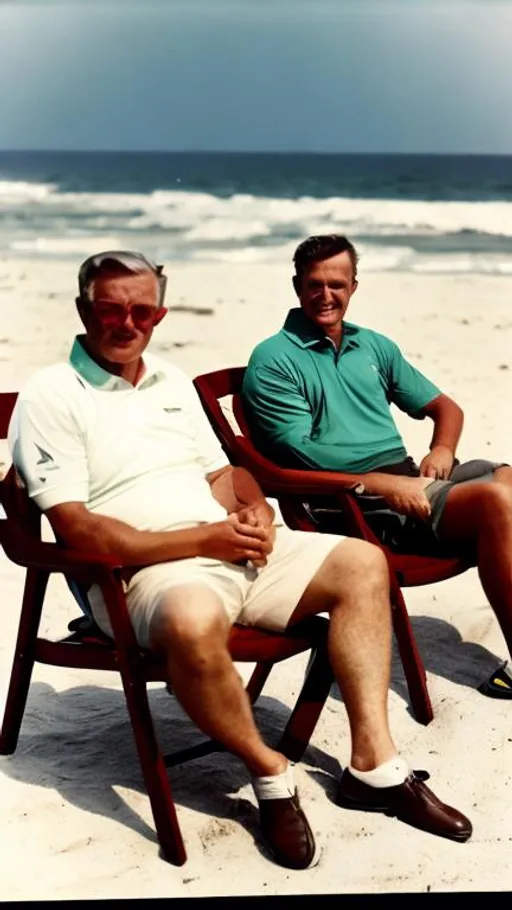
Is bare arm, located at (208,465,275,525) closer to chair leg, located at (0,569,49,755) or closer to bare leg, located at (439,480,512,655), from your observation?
chair leg, located at (0,569,49,755)

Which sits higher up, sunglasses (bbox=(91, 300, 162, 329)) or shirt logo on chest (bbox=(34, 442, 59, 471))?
sunglasses (bbox=(91, 300, 162, 329))

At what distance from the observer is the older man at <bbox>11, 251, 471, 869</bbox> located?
254cm

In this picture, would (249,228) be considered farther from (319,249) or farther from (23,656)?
(23,656)

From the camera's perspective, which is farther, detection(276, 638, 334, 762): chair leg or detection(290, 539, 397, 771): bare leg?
detection(276, 638, 334, 762): chair leg

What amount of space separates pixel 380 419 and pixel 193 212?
15.1 m

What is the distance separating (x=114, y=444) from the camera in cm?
277

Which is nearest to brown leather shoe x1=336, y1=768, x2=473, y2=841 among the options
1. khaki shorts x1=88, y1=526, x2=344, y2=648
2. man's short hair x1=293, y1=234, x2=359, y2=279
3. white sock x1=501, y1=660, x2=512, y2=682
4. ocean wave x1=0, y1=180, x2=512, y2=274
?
khaki shorts x1=88, y1=526, x2=344, y2=648

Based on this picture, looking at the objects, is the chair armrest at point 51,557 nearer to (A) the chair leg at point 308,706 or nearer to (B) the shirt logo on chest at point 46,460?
(B) the shirt logo on chest at point 46,460

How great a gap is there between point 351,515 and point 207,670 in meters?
0.96

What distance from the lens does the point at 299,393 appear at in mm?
3547

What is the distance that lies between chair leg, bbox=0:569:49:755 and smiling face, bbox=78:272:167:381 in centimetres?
54

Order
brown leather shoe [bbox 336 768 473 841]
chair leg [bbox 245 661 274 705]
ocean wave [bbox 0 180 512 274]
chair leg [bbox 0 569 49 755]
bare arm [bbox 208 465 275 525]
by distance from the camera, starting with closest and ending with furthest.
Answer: brown leather shoe [bbox 336 768 473 841] < chair leg [bbox 0 569 49 755] < bare arm [bbox 208 465 275 525] < chair leg [bbox 245 661 274 705] < ocean wave [bbox 0 180 512 274]

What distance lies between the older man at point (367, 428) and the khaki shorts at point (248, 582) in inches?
19.7

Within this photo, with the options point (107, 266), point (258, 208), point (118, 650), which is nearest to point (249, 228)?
point (258, 208)
